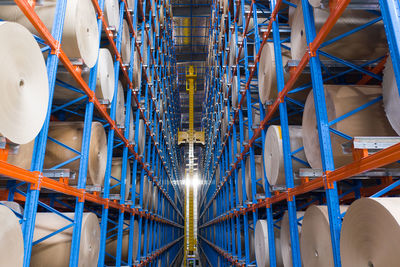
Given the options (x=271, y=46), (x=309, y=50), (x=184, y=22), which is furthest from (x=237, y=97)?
(x=184, y=22)

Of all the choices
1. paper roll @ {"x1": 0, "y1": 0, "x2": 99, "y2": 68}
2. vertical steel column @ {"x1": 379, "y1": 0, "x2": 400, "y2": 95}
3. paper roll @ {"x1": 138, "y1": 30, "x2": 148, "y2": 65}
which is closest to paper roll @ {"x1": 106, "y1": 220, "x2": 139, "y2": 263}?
paper roll @ {"x1": 0, "y1": 0, "x2": 99, "y2": 68}

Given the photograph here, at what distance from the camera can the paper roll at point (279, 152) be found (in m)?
6.13

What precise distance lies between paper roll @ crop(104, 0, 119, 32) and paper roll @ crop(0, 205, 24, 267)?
5.27 meters

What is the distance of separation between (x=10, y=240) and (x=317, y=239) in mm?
3822

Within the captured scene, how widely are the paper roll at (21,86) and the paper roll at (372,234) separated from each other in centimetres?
351

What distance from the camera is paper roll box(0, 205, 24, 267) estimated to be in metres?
3.13

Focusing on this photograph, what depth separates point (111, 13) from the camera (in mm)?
7496

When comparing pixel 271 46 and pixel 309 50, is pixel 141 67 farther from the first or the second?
pixel 309 50

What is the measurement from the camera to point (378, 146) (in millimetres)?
3369

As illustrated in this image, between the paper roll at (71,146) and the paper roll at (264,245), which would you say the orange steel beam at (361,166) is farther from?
the paper roll at (71,146)

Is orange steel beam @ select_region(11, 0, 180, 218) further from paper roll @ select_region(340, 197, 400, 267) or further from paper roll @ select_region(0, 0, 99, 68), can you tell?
paper roll @ select_region(340, 197, 400, 267)

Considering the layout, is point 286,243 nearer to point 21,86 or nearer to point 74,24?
point 21,86

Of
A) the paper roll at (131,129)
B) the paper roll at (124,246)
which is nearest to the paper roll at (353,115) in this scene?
the paper roll at (131,129)

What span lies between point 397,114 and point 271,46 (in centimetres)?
333
